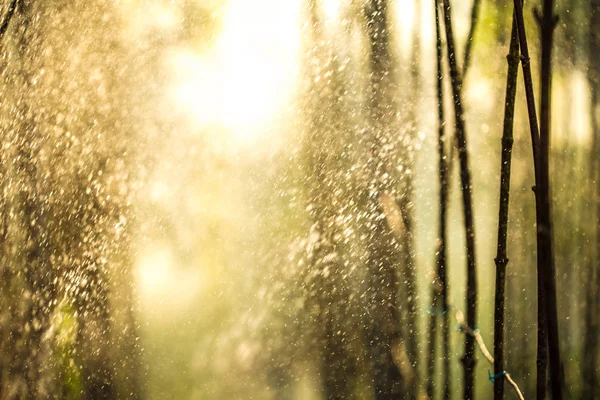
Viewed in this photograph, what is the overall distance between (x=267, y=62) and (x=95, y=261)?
1.82ft

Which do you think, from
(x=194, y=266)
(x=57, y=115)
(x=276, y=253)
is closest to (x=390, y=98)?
(x=276, y=253)

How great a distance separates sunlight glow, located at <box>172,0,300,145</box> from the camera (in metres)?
1.00

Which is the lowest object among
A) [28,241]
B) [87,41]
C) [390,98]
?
[28,241]

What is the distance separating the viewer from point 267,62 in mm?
1000

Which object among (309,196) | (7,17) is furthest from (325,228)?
(7,17)

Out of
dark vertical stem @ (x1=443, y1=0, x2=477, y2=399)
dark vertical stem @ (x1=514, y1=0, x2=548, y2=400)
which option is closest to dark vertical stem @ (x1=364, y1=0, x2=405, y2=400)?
dark vertical stem @ (x1=443, y1=0, x2=477, y2=399)

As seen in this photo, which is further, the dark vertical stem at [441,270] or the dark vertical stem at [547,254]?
the dark vertical stem at [441,270]

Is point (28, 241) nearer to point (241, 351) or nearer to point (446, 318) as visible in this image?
point (241, 351)

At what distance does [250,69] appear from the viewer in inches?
39.4

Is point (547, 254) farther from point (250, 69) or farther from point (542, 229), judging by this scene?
point (250, 69)

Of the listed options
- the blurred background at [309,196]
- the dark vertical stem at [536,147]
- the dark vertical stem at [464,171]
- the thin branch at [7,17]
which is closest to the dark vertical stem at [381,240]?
the blurred background at [309,196]

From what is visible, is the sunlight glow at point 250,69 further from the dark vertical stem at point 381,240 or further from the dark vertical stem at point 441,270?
the dark vertical stem at point 441,270

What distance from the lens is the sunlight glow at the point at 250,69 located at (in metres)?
1.00

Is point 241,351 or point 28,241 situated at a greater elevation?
point 28,241
